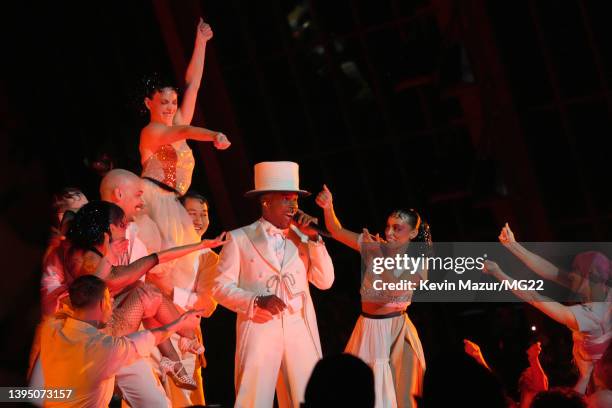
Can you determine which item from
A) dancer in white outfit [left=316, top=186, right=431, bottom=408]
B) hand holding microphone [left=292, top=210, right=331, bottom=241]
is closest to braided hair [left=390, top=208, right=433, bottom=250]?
dancer in white outfit [left=316, top=186, right=431, bottom=408]

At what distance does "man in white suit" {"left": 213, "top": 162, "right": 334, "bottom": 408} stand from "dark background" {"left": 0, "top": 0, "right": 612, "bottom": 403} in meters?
1.71

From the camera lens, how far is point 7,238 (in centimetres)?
238

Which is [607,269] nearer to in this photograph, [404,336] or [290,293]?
[404,336]

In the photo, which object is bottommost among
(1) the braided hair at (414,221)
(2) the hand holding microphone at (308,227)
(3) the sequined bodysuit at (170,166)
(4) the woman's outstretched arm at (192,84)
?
(2) the hand holding microphone at (308,227)

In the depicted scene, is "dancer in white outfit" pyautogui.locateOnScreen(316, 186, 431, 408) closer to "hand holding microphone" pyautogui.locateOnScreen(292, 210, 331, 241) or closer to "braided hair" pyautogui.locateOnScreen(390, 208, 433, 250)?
"braided hair" pyautogui.locateOnScreen(390, 208, 433, 250)

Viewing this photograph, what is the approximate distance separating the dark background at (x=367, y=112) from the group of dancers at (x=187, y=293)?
1293 millimetres

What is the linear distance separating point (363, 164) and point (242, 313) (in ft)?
12.7

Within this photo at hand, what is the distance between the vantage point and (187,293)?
19.0 feet

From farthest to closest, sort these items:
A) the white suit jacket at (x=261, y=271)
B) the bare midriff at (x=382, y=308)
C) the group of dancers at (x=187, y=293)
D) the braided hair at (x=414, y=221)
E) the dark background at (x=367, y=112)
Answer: the dark background at (x=367, y=112)
the braided hair at (x=414, y=221)
the bare midriff at (x=382, y=308)
the white suit jacket at (x=261, y=271)
the group of dancers at (x=187, y=293)

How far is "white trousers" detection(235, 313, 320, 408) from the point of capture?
509cm

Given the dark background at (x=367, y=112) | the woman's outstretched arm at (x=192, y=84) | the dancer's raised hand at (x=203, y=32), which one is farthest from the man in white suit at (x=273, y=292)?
the dark background at (x=367, y=112)

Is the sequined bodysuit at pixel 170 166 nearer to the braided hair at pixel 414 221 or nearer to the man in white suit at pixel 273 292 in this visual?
the man in white suit at pixel 273 292

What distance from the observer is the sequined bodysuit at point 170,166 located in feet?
19.7

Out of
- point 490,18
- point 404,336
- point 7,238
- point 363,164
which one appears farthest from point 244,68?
point 7,238
